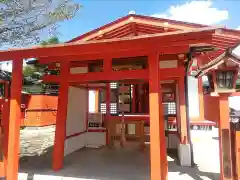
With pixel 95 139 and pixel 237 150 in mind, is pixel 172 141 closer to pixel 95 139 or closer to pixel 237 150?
pixel 95 139

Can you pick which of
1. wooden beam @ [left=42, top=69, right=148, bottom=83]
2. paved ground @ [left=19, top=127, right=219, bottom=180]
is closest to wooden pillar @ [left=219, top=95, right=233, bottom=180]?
paved ground @ [left=19, top=127, right=219, bottom=180]

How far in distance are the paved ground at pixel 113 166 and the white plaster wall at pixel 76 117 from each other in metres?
0.41

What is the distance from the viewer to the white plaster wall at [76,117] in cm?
772

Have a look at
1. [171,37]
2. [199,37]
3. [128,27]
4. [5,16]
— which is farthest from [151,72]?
[5,16]

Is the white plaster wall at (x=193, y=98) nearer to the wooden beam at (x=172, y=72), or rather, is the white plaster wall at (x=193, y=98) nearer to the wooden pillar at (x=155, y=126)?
the wooden beam at (x=172, y=72)

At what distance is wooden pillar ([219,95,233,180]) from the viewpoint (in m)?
4.55

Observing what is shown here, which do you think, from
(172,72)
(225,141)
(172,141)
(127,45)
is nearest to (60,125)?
(127,45)

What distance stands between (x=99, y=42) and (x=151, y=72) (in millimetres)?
1234

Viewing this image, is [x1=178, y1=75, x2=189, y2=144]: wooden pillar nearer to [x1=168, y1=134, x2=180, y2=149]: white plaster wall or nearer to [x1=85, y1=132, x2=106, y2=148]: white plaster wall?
[x1=168, y1=134, x2=180, y2=149]: white plaster wall

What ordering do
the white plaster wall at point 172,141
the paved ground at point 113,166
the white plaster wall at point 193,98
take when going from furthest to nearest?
the white plaster wall at point 193,98 → the white plaster wall at point 172,141 → the paved ground at point 113,166

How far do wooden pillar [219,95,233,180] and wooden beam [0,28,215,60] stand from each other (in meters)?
1.52

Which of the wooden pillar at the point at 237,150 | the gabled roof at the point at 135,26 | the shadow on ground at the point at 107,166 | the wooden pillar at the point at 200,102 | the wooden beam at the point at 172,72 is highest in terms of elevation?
the gabled roof at the point at 135,26

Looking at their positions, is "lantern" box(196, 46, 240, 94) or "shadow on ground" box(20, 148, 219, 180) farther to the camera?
"shadow on ground" box(20, 148, 219, 180)

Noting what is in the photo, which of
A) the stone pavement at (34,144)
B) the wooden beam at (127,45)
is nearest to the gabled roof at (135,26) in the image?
the wooden beam at (127,45)
